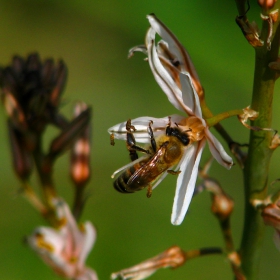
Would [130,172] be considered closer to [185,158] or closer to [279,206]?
[185,158]

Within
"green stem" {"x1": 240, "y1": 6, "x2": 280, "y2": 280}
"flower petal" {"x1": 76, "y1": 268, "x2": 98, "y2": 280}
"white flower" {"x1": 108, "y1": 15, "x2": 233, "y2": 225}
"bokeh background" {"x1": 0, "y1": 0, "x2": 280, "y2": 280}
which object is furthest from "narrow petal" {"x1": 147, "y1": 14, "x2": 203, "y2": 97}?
"bokeh background" {"x1": 0, "y1": 0, "x2": 280, "y2": 280}

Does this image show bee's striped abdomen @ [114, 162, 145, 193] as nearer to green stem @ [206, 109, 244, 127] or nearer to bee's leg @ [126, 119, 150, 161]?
bee's leg @ [126, 119, 150, 161]

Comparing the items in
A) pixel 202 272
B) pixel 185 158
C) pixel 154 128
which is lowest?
pixel 202 272

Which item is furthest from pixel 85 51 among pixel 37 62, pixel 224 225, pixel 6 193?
pixel 224 225

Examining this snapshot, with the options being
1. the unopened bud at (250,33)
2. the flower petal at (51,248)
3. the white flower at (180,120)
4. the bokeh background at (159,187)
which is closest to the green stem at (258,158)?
the unopened bud at (250,33)

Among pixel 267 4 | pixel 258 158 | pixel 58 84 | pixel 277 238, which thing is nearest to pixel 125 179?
pixel 258 158

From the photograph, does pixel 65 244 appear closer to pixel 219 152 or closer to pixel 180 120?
pixel 180 120
